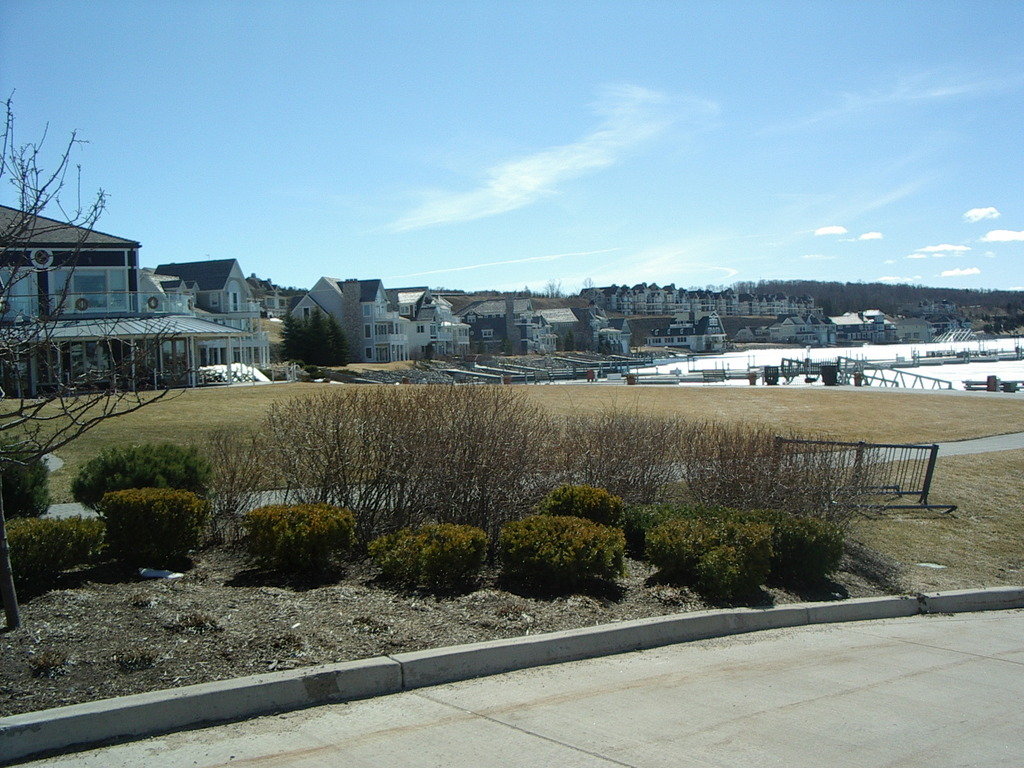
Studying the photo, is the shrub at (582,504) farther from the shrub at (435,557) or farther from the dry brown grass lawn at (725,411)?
the dry brown grass lawn at (725,411)

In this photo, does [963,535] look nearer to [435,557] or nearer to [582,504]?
[582,504]

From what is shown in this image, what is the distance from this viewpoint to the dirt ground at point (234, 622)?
5.62 m

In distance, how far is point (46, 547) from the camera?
717cm

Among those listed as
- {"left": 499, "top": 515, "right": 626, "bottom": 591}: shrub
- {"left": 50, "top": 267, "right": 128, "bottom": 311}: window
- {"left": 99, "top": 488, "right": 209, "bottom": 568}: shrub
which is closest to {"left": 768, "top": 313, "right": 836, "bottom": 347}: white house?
{"left": 50, "top": 267, "right": 128, "bottom": 311}: window

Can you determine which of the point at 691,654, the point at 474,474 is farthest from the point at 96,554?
the point at 691,654

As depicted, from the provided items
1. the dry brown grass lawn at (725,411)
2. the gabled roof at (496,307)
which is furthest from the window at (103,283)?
the gabled roof at (496,307)

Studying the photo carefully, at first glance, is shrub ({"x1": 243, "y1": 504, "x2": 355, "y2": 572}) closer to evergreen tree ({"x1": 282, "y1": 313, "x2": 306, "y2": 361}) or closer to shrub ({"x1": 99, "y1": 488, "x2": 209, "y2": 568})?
shrub ({"x1": 99, "y1": 488, "x2": 209, "y2": 568})

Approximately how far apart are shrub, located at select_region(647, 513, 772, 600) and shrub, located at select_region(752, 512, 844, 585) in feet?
1.19

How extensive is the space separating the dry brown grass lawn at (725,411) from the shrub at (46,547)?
23.5 ft

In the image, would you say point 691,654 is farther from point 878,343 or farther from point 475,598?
point 878,343

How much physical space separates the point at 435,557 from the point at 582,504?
252 cm

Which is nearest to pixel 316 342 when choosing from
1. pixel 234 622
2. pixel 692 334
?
pixel 234 622

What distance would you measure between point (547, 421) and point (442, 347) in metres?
90.5

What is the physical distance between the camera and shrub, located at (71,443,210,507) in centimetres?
991
